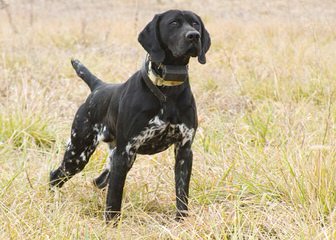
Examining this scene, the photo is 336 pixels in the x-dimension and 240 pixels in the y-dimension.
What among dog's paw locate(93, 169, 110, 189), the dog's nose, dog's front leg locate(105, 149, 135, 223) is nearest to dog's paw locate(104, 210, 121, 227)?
dog's front leg locate(105, 149, 135, 223)

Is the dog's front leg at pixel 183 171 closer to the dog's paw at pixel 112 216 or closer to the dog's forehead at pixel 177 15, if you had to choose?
the dog's paw at pixel 112 216

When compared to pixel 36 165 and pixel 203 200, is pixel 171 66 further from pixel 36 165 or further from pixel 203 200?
pixel 36 165

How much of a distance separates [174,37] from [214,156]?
4.37ft

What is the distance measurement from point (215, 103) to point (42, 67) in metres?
2.74

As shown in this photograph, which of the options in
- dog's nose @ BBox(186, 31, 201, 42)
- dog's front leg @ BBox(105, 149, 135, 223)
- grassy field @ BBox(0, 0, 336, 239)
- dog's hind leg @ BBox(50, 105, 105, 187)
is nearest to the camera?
grassy field @ BBox(0, 0, 336, 239)

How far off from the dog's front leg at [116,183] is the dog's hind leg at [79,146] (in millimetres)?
431

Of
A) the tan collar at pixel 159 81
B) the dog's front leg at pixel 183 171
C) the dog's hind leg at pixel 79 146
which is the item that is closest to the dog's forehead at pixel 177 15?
the tan collar at pixel 159 81

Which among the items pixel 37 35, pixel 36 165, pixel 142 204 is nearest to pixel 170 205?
pixel 142 204

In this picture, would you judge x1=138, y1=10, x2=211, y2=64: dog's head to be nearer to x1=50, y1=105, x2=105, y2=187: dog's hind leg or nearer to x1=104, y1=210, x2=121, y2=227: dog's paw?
x1=50, y1=105, x2=105, y2=187: dog's hind leg

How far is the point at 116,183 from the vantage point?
12.4 feet

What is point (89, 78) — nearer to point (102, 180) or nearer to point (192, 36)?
point (102, 180)

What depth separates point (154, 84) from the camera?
11.9 ft

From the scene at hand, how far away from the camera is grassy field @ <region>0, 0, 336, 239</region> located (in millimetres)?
3328

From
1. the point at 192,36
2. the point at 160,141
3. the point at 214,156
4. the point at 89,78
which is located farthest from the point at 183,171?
the point at 89,78
